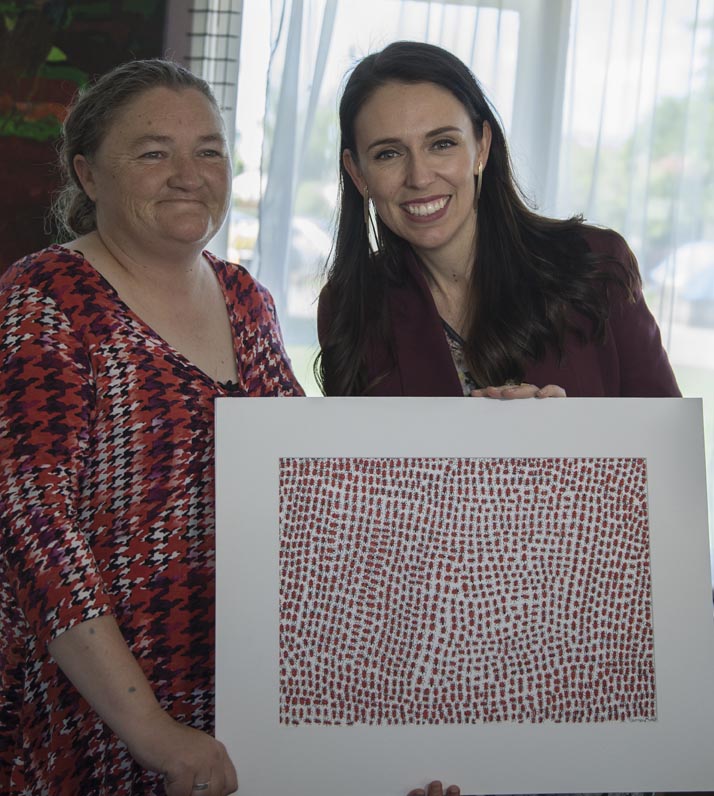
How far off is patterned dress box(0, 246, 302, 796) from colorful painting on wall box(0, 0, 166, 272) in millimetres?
1292

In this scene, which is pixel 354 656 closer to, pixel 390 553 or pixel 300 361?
pixel 390 553

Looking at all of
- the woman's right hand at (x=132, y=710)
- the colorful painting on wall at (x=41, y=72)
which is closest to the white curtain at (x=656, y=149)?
the colorful painting on wall at (x=41, y=72)

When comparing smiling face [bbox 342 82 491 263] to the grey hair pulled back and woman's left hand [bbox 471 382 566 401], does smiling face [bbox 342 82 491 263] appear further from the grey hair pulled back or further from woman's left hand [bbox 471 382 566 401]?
woman's left hand [bbox 471 382 566 401]

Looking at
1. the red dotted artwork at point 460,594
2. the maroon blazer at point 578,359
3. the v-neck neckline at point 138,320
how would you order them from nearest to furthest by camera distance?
the red dotted artwork at point 460,594 < the v-neck neckline at point 138,320 < the maroon blazer at point 578,359

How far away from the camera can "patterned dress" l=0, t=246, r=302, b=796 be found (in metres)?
1.05

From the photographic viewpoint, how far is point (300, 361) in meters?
2.83

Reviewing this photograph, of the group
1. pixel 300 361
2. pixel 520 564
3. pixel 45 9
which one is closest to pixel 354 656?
pixel 520 564

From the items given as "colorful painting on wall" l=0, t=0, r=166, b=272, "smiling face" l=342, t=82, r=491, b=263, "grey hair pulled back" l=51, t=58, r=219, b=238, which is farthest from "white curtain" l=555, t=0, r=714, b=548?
"grey hair pulled back" l=51, t=58, r=219, b=238

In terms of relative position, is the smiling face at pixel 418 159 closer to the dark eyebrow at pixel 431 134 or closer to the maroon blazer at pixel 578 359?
the dark eyebrow at pixel 431 134

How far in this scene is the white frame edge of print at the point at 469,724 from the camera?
3.51 feet

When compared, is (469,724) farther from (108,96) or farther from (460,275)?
(108,96)

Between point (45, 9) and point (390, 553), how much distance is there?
1977 mm

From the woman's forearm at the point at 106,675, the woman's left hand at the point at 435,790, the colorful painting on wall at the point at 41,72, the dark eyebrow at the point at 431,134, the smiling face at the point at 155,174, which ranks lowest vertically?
the woman's left hand at the point at 435,790

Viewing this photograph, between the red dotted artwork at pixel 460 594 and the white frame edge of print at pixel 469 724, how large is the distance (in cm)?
2
